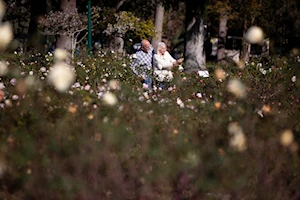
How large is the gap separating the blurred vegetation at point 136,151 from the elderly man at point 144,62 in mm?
4427

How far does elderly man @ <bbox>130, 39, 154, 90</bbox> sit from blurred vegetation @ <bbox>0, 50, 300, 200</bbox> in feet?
14.5

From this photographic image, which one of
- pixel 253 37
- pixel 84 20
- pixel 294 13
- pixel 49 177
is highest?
pixel 253 37

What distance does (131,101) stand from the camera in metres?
4.61

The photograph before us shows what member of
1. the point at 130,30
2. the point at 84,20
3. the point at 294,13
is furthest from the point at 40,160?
the point at 294,13

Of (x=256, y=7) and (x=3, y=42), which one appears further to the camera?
(x=256, y=7)

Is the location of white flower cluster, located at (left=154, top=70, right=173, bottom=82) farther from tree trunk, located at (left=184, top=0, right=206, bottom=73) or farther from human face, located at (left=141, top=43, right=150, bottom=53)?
tree trunk, located at (left=184, top=0, right=206, bottom=73)

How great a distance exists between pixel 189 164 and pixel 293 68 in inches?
208

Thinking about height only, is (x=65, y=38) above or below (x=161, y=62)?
below

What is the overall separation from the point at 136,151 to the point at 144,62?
6.24 m

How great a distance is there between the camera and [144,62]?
10.2m

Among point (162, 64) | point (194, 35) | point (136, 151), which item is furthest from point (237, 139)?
point (194, 35)

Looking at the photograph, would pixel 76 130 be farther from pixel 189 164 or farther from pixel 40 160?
pixel 189 164

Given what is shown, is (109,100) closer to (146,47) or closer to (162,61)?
(162,61)

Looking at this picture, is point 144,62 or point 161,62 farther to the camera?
point 144,62
